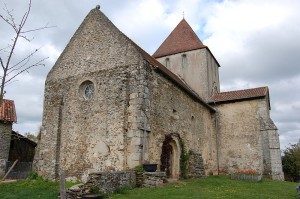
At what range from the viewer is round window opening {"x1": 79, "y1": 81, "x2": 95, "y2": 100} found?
1398cm

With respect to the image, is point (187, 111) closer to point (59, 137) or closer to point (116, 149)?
point (116, 149)

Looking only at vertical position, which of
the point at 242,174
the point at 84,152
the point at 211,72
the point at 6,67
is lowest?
the point at 242,174

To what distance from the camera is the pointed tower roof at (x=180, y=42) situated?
2452cm

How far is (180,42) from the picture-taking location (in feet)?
82.9

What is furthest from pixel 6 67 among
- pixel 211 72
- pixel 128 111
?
pixel 211 72

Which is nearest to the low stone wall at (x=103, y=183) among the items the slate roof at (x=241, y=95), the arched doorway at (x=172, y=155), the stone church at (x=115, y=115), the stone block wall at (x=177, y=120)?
the stone church at (x=115, y=115)

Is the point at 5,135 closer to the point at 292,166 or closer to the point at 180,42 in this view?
the point at 180,42

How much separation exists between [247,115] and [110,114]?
1209cm

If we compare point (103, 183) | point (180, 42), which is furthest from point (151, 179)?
point (180, 42)

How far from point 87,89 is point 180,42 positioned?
13192mm

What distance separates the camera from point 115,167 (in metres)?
12.0

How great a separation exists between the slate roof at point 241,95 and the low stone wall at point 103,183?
13.2m

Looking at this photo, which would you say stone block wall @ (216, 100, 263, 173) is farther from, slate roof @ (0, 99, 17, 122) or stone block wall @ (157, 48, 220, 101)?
slate roof @ (0, 99, 17, 122)

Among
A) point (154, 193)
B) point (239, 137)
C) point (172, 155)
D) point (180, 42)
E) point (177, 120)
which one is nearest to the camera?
point (154, 193)
